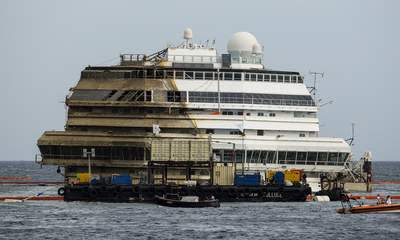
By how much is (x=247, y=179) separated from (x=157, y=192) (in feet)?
29.9

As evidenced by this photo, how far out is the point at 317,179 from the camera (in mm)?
128625

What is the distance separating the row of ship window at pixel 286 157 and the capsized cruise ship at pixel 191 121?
0.35 feet

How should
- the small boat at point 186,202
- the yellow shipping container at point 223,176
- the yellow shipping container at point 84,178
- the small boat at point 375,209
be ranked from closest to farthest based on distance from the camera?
the small boat at point 375,209, the small boat at point 186,202, the yellow shipping container at point 223,176, the yellow shipping container at point 84,178

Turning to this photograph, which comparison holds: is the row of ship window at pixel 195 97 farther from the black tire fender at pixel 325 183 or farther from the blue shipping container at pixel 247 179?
the blue shipping container at pixel 247 179

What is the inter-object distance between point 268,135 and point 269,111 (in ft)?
10.2

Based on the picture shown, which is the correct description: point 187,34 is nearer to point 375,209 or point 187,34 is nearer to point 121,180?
point 121,180

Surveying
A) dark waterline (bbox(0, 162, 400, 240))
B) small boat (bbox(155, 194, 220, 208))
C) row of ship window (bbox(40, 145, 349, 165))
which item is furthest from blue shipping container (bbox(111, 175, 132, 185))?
row of ship window (bbox(40, 145, 349, 165))

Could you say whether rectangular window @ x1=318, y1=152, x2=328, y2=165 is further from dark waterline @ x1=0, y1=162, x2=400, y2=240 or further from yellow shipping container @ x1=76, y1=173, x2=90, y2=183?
yellow shipping container @ x1=76, y1=173, x2=90, y2=183

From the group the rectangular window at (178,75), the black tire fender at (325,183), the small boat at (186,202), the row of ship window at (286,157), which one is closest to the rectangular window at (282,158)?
the row of ship window at (286,157)

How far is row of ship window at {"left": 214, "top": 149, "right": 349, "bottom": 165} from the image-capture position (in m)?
126

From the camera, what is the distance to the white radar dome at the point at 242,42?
462 feet

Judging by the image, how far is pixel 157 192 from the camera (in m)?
115

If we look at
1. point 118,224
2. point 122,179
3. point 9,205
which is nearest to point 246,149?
point 122,179

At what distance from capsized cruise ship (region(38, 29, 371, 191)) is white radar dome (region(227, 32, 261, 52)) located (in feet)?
20.7
